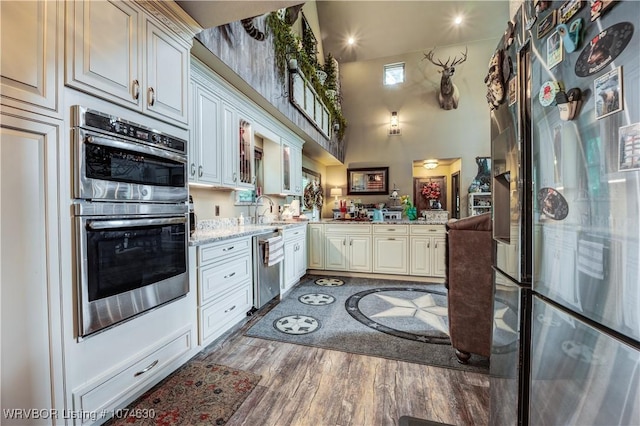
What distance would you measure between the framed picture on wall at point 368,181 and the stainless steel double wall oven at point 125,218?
17.0 ft

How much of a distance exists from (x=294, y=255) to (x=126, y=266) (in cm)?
244

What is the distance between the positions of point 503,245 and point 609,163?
57 centimetres

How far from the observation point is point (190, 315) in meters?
1.87

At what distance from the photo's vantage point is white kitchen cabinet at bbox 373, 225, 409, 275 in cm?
401

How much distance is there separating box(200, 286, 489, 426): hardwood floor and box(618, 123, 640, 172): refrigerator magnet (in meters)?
1.42

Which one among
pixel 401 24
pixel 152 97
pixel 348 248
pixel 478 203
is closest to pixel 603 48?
pixel 152 97

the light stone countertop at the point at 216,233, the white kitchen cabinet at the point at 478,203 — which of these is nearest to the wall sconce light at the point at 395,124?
the white kitchen cabinet at the point at 478,203

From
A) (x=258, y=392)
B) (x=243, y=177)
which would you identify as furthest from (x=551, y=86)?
(x=243, y=177)

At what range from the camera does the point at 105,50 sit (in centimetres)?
132

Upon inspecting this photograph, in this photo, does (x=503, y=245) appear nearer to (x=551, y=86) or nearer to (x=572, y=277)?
(x=572, y=277)

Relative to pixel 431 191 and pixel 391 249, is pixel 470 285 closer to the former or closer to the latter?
pixel 391 249

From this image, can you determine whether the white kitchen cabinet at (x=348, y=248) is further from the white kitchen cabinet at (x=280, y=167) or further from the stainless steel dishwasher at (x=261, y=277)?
the stainless steel dishwasher at (x=261, y=277)

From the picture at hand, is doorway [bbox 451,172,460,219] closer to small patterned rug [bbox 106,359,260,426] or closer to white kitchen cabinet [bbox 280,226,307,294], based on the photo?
white kitchen cabinet [bbox 280,226,307,294]

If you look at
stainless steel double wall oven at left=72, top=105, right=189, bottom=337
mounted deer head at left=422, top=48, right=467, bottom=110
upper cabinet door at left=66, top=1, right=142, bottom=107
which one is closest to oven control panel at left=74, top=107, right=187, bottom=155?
stainless steel double wall oven at left=72, top=105, right=189, bottom=337
